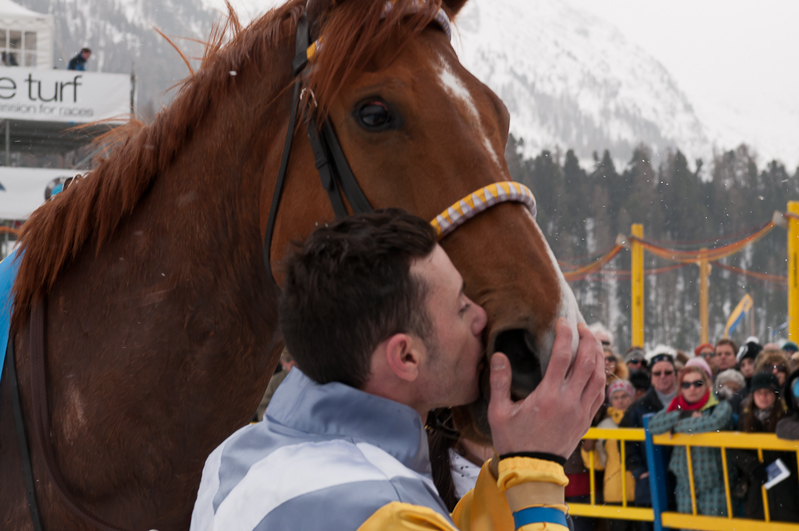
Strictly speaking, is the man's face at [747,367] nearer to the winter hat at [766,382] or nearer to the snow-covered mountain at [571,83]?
the winter hat at [766,382]

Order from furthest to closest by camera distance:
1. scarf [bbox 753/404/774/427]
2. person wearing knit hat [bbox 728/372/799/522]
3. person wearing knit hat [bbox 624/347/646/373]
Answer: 1. person wearing knit hat [bbox 624/347/646/373]
2. scarf [bbox 753/404/774/427]
3. person wearing knit hat [bbox 728/372/799/522]

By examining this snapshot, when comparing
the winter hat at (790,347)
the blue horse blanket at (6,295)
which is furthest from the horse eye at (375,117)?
the winter hat at (790,347)

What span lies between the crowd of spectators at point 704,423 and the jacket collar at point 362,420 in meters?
4.00

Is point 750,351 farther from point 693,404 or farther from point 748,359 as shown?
point 693,404

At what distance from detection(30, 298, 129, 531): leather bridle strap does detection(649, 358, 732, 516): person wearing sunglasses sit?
4828 millimetres

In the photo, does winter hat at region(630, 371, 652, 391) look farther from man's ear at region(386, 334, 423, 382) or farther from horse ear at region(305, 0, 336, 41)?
man's ear at region(386, 334, 423, 382)

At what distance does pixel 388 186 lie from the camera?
1.56 meters

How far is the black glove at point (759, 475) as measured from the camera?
5.02 metres

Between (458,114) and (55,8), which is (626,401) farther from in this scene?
(55,8)

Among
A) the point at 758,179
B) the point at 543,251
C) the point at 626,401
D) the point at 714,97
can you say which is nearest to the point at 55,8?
the point at 758,179

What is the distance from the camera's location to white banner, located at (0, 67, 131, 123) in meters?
15.7

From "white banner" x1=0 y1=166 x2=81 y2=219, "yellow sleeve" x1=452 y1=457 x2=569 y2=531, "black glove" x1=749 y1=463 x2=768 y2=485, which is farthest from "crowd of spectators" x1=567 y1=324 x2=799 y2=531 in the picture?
"white banner" x1=0 y1=166 x2=81 y2=219

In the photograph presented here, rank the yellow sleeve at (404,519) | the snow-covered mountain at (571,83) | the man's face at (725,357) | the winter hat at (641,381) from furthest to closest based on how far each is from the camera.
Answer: the snow-covered mountain at (571,83) < the man's face at (725,357) < the winter hat at (641,381) < the yellow sleeve at (404,519)

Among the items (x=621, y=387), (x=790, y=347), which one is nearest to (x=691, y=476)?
(x=621, y=387)
